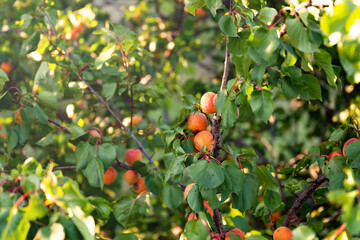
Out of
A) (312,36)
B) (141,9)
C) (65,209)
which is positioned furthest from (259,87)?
(141,9)

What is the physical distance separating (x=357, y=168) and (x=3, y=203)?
0.72 metres

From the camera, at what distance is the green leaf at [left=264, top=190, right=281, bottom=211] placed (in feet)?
3.01

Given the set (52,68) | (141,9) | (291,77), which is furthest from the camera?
(141,9)

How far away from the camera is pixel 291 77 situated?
78 centimetres

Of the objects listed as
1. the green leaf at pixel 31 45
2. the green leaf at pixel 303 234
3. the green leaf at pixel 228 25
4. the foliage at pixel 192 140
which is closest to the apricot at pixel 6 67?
the foliage at pixel 192 140

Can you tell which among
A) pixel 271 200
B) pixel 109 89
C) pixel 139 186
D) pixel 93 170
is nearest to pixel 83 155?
pixel 93 170

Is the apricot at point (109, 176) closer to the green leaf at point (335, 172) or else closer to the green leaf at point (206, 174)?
the green leaf at point (206, 174)

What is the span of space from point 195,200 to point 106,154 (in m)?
0.33

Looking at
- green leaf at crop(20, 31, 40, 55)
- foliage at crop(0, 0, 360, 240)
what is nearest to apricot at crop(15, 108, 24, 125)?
foliage at crop(0, 0, 360, 240)

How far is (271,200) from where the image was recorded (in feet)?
3.02

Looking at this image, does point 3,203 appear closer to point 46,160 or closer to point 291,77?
point 291,77

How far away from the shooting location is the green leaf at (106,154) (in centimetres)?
101

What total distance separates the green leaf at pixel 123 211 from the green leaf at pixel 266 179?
45 cm

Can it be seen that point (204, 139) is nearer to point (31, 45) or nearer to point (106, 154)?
point (106, 154)
